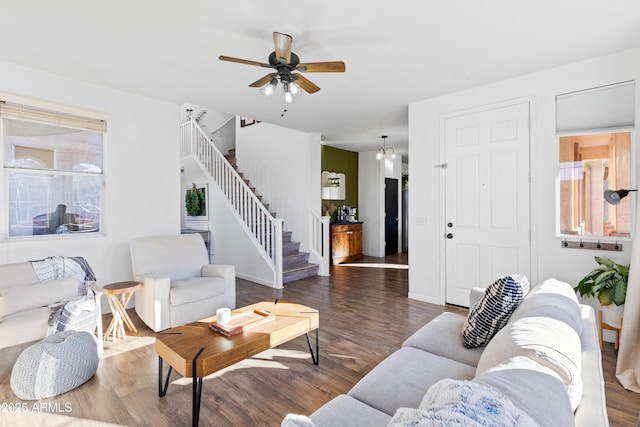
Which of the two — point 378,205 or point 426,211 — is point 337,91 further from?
point 378,205

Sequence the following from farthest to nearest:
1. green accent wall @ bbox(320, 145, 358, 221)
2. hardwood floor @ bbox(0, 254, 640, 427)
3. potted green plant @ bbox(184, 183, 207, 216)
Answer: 1. green accent wall @ bbox(320, 145, 358, 221)
2. potted green plant @ bbox(184, 183, 207, 216)
3. hardwood floor @ bbox(0, 254, 640, 427)

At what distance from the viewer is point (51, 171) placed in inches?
135

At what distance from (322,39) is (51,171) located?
10.5 feet

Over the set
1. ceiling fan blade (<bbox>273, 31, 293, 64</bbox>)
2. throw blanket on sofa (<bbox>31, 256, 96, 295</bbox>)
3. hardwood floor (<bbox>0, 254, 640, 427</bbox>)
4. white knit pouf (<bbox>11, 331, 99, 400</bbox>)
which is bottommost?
hardwood floor (<bbox>0, 254, 640, 427</bbox>)

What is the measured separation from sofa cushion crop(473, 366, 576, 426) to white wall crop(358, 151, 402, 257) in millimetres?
7051

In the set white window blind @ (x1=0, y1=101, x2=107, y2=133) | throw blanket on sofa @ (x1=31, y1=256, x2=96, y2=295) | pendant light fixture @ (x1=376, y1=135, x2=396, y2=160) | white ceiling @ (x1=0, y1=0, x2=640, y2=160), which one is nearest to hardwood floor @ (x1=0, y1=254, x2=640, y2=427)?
throw blanket on sofa @ (x1=31, y1=256, x2=96, y2=295)

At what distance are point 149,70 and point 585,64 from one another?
14.2 ft

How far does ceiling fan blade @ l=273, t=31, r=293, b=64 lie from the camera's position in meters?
2.34

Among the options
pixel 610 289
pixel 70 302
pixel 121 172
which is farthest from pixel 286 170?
pixel 610 289

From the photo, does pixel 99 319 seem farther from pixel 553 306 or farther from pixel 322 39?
pixel 553 306

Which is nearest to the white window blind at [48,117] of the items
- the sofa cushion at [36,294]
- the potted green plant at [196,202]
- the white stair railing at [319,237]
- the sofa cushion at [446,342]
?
the sofa cushion at [36,294]

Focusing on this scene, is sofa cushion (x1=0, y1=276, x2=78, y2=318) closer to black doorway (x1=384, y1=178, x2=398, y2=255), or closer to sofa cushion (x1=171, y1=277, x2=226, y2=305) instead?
sofa cushion (x1=171, y1=277, x2=226, y2=305)

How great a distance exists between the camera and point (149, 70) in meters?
3.25

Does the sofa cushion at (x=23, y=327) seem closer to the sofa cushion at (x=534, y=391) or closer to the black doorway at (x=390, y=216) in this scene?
the sofa cushion at (x=534, y=391)
